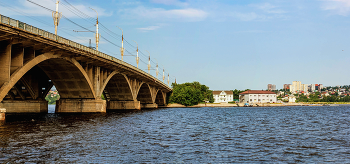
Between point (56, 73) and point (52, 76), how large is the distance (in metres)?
1.42

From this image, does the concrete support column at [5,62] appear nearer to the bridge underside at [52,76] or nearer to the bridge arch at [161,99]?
the bridge underside at [52,76]

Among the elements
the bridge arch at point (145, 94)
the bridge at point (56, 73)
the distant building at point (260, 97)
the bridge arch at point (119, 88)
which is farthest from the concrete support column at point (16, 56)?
the distant building at point (260, 97)

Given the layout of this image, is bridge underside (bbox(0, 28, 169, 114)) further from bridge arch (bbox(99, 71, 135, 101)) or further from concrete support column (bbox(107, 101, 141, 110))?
concrete support column (bbox(107, 101, 141, 110))

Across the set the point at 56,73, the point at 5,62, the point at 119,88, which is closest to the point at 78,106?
the point at 56,73

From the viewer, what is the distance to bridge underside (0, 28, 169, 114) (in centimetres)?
3262

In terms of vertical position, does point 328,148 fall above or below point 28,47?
below

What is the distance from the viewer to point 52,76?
52312 millimetres

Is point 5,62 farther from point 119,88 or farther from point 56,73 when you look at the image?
→ point 119,88

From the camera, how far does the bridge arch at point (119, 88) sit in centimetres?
7375

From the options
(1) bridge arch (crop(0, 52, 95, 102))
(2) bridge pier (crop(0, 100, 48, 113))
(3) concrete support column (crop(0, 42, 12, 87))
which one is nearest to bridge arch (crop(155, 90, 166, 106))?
(2) bridge pier (crop(0, 100, 48, 113))

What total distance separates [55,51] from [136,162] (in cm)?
3042

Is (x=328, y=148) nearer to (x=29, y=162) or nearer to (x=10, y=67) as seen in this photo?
(x=29, y=162)

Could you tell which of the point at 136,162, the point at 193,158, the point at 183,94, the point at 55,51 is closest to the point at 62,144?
the point at 136,162

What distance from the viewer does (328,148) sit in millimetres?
19188
